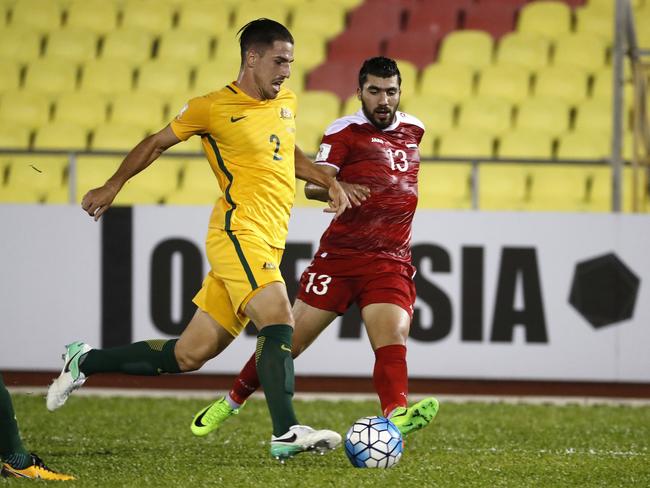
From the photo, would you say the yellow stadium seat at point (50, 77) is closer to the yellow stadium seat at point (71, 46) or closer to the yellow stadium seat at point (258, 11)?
the yellow stadium seat at point (71, 46)

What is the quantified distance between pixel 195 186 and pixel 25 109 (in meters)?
2.74

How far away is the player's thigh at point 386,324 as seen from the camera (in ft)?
21.2

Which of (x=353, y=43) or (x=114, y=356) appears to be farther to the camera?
(x=353, y=43)

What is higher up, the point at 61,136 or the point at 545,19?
the point at 545,19

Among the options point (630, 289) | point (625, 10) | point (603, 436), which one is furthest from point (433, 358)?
point (625, 10)

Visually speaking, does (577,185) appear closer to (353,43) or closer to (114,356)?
(353,43)

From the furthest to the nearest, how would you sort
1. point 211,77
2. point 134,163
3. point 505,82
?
point 211,77
point 505,82
point 134,163

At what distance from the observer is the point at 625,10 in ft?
32.2

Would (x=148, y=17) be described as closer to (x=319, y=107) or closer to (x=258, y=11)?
(x=258, y=11)

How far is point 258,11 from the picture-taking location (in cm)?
1419

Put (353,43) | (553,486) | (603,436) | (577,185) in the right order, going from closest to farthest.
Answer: (553,486), (603,436), (577,185), (353,43)

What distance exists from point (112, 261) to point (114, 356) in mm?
3508

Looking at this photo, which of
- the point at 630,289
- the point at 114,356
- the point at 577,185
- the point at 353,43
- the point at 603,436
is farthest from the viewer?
the point at 353,43

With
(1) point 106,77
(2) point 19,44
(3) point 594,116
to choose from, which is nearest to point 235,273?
(3) point 594,116
